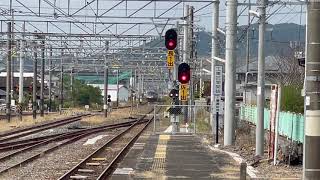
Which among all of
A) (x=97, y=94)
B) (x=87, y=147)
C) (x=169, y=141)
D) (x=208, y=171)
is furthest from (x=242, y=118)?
(x=97, y=94)

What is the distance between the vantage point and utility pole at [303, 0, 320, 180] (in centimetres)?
980

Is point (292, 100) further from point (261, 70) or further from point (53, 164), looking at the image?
point (53, 164)

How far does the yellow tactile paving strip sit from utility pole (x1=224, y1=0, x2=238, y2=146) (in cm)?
251

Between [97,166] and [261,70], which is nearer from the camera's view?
[261,70]

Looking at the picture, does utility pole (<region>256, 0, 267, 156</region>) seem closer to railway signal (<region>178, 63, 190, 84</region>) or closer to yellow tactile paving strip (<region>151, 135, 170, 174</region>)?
yellow tactile paving strip (<region>151, 135, 170, 174</region>)

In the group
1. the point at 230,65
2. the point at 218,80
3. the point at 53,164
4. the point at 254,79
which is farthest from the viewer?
the point at 254,79

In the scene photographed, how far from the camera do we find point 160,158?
19.7 metres

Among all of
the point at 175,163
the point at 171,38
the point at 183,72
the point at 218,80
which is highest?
the point at 171,38

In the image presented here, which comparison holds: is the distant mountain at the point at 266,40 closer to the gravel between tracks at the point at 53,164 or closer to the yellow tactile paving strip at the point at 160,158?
the yellow tactile paving strip at the point at 160,158

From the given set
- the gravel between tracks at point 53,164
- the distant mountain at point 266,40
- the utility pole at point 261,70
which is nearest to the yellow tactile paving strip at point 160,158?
the gravel between tracks at point 53,164

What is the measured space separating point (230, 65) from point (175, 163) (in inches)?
212

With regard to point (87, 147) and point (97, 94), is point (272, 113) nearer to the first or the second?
point (87, 147)

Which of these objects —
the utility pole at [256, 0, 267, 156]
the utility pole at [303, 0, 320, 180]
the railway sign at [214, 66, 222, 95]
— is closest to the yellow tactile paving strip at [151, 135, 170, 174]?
the utility pole at [256, 0, 267, 156]

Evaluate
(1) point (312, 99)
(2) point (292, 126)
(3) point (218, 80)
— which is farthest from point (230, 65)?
(1) point (312, 99)
